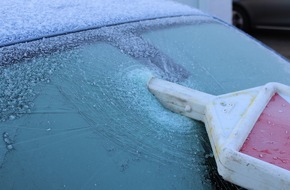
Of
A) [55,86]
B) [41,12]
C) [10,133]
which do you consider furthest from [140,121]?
[41,12]

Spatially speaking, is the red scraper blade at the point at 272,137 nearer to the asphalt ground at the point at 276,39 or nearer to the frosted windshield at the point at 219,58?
the frosted windshield at the point at 219,58

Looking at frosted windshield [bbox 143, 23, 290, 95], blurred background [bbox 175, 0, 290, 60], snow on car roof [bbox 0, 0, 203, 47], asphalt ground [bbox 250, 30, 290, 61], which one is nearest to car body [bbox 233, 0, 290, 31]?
blurred background [bbox 175, 0, 290, 60]

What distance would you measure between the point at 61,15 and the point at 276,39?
6.62m

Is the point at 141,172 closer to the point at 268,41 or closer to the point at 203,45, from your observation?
the point at 203,45

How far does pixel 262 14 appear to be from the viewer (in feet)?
23.8

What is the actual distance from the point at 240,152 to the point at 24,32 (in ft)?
2.41

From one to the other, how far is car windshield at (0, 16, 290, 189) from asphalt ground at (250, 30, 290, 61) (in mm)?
5362

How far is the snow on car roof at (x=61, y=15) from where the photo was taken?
1.29m

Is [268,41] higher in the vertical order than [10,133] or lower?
lower

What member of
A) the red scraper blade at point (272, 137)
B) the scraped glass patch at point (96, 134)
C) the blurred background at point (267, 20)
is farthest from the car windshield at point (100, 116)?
the blurred background at point (267, 20)

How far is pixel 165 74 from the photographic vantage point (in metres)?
1.45

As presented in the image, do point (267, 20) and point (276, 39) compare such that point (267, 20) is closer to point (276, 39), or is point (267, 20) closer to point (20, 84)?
point (276, 39)

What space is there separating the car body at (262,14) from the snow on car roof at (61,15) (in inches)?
220

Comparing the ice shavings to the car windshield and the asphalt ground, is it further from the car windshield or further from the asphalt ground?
the asphalt ground
